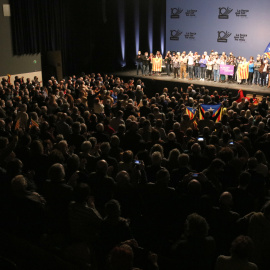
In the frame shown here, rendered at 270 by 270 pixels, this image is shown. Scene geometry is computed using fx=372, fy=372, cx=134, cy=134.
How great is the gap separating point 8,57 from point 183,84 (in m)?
8.59

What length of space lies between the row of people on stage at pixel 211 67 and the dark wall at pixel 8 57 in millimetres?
6109

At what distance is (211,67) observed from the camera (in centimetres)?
1848

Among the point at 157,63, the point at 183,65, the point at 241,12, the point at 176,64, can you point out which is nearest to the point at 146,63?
the point at 157,63

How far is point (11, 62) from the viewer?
1777 centimetres

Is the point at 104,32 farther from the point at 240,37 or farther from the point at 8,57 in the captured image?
the point at 240,37

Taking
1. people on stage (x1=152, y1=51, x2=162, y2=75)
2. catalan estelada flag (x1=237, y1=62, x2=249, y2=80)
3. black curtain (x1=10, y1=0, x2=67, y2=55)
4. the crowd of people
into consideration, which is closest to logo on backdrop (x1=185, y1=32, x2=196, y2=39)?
people on stage (x1=152, y1=51, x2=162, y2=75)

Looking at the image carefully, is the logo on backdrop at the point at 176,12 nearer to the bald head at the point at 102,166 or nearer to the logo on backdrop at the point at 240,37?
the logo on backdrop at the point at 240,37

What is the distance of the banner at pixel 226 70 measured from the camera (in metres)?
17.8

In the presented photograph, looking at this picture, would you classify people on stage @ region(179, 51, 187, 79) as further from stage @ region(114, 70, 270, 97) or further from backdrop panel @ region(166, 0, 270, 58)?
backdrop panel @ region(166, 0, 270, 58)

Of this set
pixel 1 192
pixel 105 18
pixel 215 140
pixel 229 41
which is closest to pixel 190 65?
pixel 229 41

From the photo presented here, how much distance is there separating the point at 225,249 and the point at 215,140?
2942 millimetres

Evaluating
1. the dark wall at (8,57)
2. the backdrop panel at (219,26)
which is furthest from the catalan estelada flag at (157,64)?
the dark wall at (8,57)

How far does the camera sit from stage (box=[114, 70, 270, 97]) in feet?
54.5

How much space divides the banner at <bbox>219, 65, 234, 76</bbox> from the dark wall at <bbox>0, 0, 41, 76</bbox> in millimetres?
9469
